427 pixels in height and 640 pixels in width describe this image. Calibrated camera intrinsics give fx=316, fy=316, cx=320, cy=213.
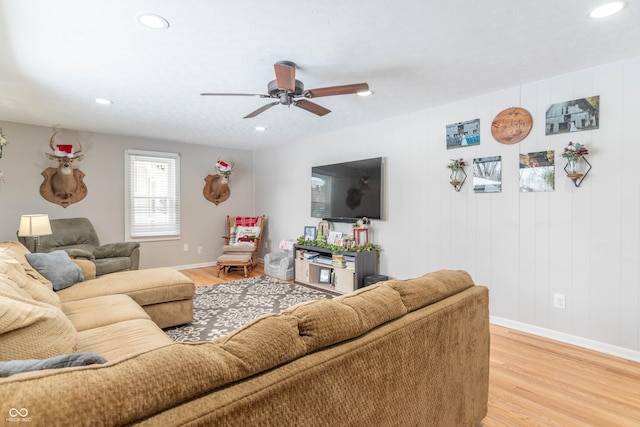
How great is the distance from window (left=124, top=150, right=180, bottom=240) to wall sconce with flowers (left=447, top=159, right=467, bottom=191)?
4.59m

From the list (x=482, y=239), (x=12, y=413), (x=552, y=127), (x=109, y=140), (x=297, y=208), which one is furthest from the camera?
(x=297, y=208)

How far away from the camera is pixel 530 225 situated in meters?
2.97

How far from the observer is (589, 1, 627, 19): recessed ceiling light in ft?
5.90

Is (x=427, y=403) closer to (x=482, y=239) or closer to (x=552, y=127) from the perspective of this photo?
(x=482, y=239)

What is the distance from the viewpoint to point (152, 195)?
18.0 feet

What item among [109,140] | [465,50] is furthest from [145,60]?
[109,140]

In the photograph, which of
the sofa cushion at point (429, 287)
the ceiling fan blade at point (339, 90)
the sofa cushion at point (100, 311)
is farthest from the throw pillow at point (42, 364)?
the ceiling fan blade at point (339, 90)

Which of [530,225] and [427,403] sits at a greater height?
[530,225]

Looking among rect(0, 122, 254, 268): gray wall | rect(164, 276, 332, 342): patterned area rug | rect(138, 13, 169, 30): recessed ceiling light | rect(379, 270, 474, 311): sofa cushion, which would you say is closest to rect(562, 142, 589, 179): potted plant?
rect(379, 270, 474, 311): sofa cushion

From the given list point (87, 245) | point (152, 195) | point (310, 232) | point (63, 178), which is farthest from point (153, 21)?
point (152, 195)

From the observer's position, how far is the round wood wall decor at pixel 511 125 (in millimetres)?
2982

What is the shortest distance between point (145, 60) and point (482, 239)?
3506 millimetres

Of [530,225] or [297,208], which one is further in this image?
[297,208]

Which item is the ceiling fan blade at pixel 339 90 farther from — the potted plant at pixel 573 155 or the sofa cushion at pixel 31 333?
→ the sofa cushion at pixel 31 333
